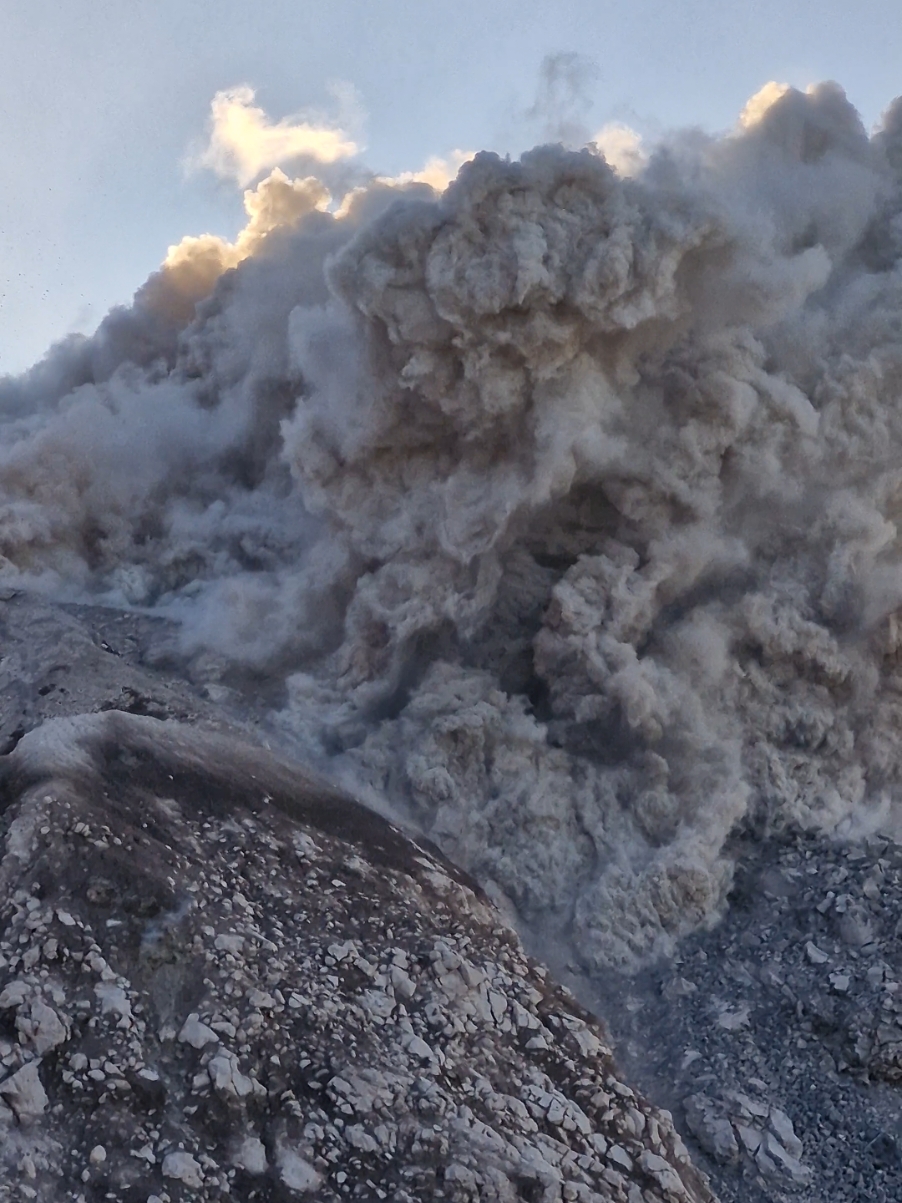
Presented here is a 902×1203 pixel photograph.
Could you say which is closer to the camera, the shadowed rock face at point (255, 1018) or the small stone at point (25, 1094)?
the small stone at point (25, 1094)

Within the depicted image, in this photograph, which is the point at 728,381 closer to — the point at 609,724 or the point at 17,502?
the point at 609,724

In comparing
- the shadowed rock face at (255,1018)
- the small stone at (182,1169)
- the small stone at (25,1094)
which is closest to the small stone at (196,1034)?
the shadowed rock face at (255,1018)

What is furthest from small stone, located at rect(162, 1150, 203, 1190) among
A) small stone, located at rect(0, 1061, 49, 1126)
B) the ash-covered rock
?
the ash-covered rock

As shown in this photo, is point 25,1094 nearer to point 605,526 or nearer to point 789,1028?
point 789,1028

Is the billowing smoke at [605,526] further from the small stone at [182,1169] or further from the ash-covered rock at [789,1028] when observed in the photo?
the small stone at [182,1169]

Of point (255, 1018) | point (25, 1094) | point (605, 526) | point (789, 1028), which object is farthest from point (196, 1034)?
point (605, 526)

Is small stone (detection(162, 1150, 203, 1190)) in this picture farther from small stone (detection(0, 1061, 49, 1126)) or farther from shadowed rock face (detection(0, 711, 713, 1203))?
small stone (detection(0, 1061, 49, 1126))
